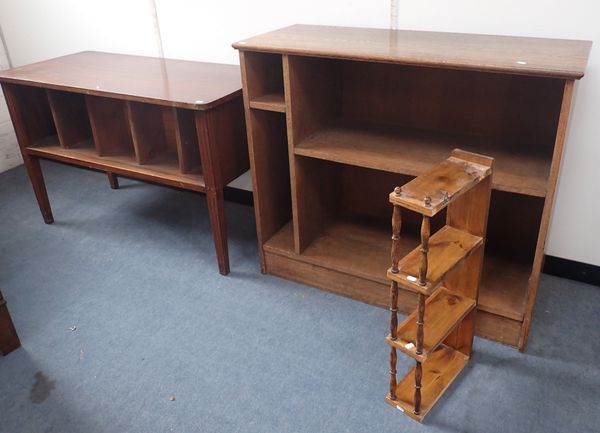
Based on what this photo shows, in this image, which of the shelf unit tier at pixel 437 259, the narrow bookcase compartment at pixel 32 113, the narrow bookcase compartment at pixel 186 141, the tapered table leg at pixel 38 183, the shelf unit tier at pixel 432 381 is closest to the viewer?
the shelf unit tier at pixel 437 259

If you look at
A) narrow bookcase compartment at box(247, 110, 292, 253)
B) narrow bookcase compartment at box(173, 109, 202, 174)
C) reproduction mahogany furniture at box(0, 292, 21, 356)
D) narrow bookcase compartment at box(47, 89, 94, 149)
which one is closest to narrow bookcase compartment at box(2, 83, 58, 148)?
narrow bookcase compartment at box(47, 89, 94, 149)

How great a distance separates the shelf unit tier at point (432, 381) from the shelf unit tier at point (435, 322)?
0.21 metres

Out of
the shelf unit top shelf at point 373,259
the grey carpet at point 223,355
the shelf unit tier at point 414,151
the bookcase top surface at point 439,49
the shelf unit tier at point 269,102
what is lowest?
the grey carpet at point 223,355

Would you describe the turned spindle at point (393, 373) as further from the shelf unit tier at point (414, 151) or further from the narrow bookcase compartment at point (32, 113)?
the narrow bookcase compartment at point (32, 113)

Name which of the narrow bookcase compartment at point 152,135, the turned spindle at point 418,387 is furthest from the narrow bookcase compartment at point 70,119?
the turned spindle at point 418,387

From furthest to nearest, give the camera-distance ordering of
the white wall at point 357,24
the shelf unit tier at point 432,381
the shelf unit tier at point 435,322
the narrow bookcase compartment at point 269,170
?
the narrow bookcase compartment at point 269,170 → the white wall at point 357,24 → the shelf unit tier at point 432,381 → the shelf unit tier at point 435,322

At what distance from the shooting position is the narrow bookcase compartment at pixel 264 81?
201 cm

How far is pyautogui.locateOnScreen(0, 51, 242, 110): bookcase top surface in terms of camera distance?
216 centimetres

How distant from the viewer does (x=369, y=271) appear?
2.17 meters

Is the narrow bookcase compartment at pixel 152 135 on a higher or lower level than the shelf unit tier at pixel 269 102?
lower

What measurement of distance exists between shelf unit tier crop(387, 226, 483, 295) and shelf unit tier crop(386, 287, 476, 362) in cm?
15

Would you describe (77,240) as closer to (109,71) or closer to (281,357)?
(109,71)

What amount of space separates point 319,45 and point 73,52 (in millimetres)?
2007

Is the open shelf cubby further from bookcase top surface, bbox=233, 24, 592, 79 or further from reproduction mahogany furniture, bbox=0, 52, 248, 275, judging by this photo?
bookcase top surface, bbox=233, 24, 592, 79
